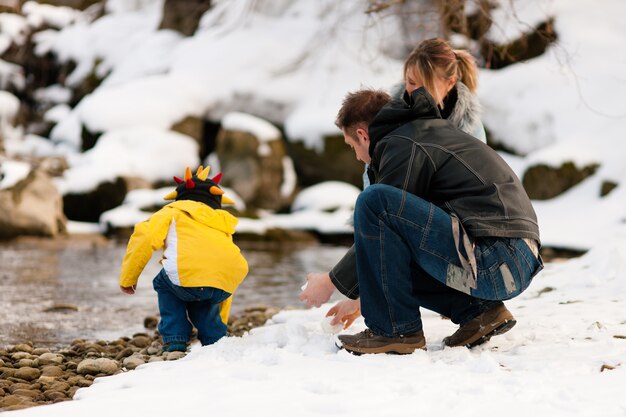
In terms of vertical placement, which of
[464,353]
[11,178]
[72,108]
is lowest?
[72,108]

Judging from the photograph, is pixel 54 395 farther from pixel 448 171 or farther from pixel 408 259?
pixel 448 171

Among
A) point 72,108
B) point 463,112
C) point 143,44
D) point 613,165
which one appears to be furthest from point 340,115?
point 72,108

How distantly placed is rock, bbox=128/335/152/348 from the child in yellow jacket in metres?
0.30

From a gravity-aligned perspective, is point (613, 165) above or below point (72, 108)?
above

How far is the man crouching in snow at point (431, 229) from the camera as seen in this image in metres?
2.44

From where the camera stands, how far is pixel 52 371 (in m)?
2.78

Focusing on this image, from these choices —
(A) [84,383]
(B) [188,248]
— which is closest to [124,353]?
(B) [188,248]

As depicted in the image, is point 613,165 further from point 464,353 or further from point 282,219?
point 464,353

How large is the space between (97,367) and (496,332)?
4.82 feet

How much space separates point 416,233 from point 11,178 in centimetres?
805

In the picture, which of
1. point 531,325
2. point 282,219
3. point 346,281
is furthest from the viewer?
point 282,219

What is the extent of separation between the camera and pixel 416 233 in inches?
96.2

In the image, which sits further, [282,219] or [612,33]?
[612,33]

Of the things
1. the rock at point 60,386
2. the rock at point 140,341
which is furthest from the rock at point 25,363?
the rock at point 140,341
